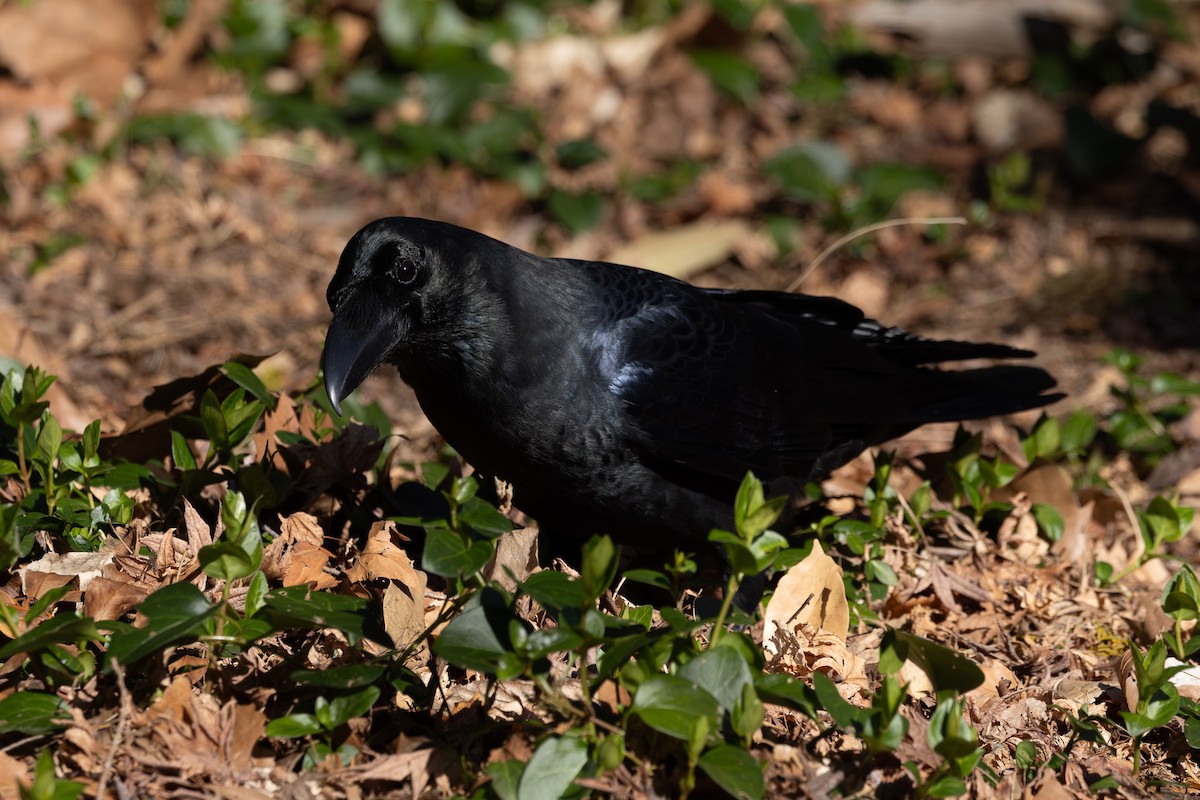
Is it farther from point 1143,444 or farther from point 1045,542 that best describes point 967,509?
point 1143,444

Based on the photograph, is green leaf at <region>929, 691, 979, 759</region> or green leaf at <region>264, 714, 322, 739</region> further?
green leaf at <region>264, 714, 322, 739</region>

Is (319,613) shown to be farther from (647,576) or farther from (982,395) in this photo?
(982,395)

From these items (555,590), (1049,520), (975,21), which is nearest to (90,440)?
(555,590)

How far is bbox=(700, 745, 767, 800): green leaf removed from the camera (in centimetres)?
235

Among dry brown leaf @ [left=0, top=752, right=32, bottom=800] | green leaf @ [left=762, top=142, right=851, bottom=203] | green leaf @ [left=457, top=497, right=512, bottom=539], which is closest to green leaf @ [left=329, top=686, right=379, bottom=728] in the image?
green leaf @ [left=457, top=497, right=512, bottom=539]

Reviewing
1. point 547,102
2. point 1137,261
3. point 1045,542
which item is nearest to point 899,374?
point 1045,542

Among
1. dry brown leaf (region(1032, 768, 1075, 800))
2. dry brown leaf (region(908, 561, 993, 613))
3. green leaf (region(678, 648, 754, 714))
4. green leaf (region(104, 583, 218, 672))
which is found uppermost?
green leaf (region(104, 583, 218, 672))

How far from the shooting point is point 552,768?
2.45 meters

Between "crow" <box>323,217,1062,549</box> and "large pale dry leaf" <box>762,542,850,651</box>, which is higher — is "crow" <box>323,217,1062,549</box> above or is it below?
above

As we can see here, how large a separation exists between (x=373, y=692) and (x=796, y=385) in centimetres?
186

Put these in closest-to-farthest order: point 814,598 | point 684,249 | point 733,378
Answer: point 814,598
point 733,378
point 684,249

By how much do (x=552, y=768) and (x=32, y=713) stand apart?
106 cm

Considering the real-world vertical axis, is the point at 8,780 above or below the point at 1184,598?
above

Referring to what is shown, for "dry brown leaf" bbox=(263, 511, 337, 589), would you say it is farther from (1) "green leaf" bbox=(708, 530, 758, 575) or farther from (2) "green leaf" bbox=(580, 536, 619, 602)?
(1) "green leaf" bbox=(708, 530, 758, 575)
